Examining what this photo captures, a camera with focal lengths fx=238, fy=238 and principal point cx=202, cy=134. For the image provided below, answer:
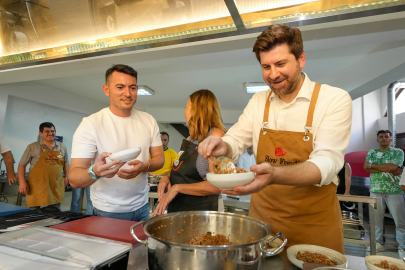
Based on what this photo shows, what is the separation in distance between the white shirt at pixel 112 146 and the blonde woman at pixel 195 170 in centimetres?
21

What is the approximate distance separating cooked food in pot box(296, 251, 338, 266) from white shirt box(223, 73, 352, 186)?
0.31 metres

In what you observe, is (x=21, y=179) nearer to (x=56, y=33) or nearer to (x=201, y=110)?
(x=56, y=33)

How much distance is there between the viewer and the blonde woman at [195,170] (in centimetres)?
170

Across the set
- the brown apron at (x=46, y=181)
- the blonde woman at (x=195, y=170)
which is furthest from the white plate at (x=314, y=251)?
the brown apron at (x=46, y=181)

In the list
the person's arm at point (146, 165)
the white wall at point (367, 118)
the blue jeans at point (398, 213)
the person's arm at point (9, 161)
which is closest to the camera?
the person's arm at point (146, 165)

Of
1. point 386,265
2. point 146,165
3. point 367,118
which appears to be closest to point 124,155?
point 146,165

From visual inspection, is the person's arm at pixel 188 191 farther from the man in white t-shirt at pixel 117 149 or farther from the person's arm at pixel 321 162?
the person's arm at pixel 321 162

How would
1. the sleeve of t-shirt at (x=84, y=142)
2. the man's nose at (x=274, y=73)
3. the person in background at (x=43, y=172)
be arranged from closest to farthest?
the man's nose at (x=274, y=73)
the sleeve of t-shirt at (x=84, y=142)
the person in background at (x=43, y=172)

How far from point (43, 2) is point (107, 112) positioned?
120cm

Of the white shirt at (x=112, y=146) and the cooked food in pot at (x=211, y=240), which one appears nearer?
the cooked food in pot at (x=211, y=240)

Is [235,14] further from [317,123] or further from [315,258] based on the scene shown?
[315,258]

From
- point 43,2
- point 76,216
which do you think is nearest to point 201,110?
point 76,216

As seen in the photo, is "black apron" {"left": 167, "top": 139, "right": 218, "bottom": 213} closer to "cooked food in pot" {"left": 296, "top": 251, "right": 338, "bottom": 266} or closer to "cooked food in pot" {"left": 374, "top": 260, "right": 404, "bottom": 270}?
"cooked food in pot" {"left": 296, "top": 251, "right": 338, "bottom": 266}

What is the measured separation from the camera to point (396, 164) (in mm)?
4137
